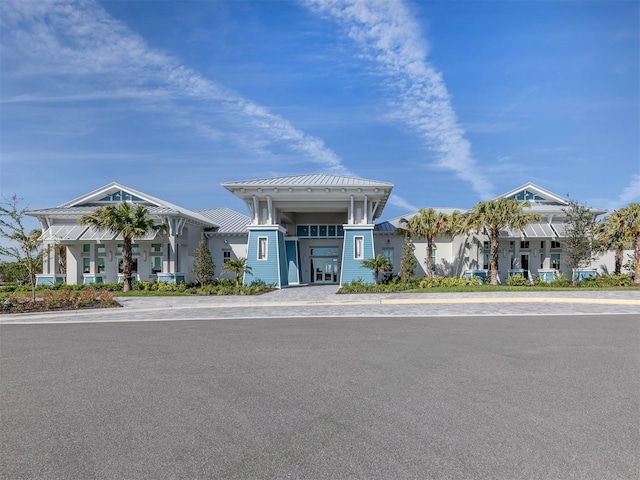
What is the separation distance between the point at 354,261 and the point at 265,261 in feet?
21.6

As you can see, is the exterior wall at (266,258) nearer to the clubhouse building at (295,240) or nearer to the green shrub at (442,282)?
the clubhouse building at (295,240)

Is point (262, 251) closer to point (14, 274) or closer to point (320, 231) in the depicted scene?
point (320, 231)

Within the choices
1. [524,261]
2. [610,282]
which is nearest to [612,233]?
[610,282]

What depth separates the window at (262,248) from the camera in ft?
96.8

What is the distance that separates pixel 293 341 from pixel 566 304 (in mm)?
13959

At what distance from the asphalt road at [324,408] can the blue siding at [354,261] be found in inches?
735

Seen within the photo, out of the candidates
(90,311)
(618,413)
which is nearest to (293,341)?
(618,413)

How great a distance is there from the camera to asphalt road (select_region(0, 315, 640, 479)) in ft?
12.1

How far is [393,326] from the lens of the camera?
39.1ft

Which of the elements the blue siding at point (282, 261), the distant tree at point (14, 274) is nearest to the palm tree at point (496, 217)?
the blue siding at point (282, 261)

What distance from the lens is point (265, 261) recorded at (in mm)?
29406

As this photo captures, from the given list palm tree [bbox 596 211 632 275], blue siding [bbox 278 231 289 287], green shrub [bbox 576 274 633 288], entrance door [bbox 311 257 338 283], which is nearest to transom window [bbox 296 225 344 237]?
entrance door [bbox 311 257 338 283]

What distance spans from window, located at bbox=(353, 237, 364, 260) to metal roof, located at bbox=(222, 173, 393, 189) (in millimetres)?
4147

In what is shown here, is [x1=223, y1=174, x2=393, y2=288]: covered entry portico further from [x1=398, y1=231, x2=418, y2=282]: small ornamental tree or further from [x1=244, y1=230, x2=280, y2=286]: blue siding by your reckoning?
[x1=398, y1=231, x2=418, y2=282]: small ornamental tree
